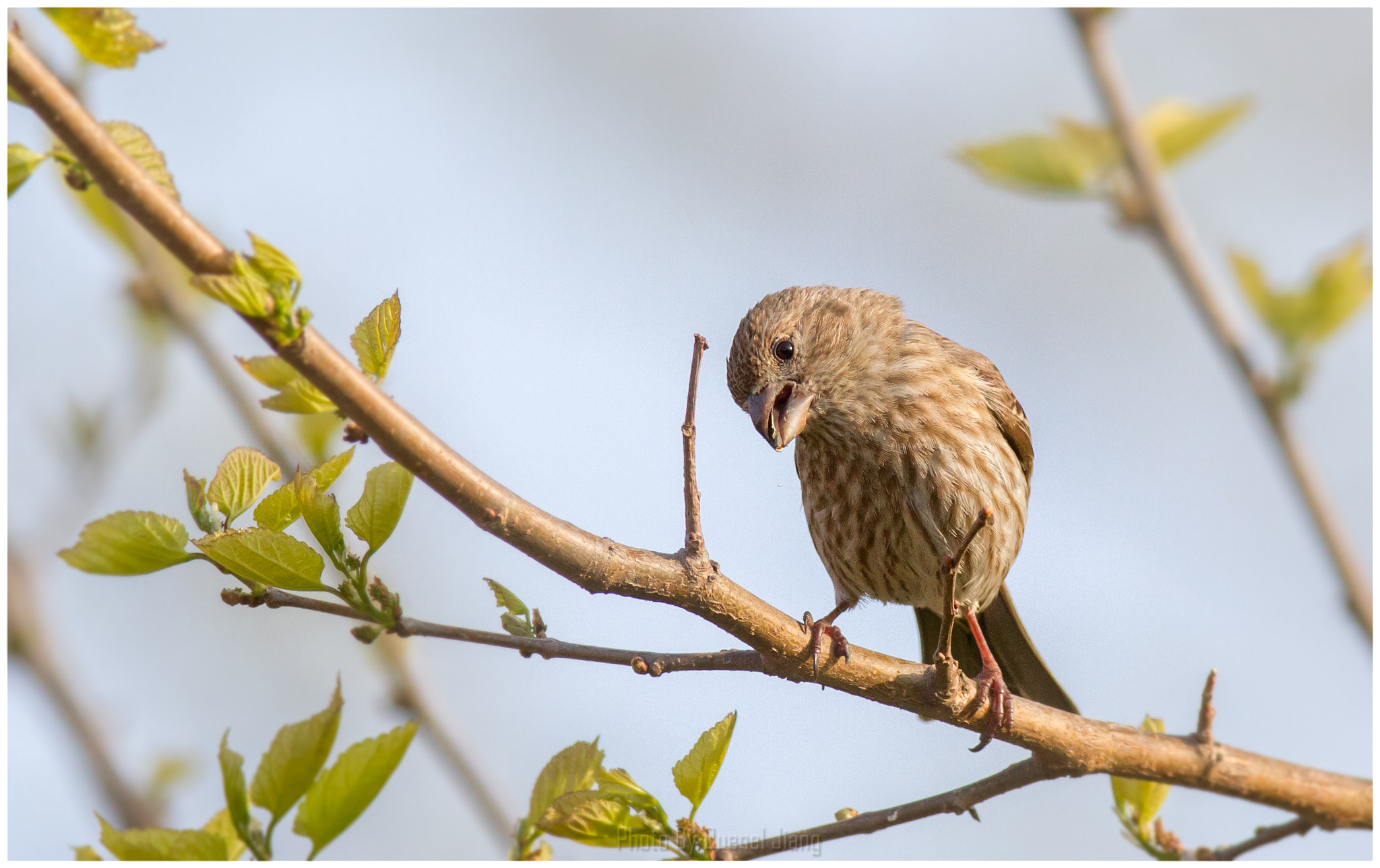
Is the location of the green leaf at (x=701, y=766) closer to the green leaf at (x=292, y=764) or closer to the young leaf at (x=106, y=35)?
the green leaf at (x=292, y=764)

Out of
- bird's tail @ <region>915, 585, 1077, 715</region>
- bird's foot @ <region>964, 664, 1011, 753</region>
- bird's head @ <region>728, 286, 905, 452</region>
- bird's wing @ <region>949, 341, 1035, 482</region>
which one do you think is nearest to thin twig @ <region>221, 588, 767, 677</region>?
bird's foot @ <region>964, 664, 1011, 753</region>

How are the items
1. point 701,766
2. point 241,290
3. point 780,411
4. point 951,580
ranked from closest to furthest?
point 241,290 < point 701,766 < point 951,580 < point 780,411

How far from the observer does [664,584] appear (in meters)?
2.64

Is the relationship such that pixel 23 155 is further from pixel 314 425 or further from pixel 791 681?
pixel 791 681

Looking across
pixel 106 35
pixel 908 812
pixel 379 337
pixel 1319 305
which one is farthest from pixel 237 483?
pixel 1319 305

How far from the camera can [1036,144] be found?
9.25 feet

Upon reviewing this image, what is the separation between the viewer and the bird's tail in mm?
4578

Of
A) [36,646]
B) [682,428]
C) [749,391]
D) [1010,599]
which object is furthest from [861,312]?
[36,646]

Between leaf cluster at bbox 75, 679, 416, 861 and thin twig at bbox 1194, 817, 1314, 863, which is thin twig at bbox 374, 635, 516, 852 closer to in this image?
leaf cluster at bbox 75, 679, 416, 861

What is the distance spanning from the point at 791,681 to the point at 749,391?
174cm

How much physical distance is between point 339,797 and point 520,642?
0.47 m

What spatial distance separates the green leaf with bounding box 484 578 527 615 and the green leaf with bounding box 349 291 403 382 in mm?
601

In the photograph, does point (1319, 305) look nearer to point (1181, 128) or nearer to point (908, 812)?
point (1181, 128)

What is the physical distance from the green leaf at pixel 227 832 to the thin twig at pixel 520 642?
1.41 feet
